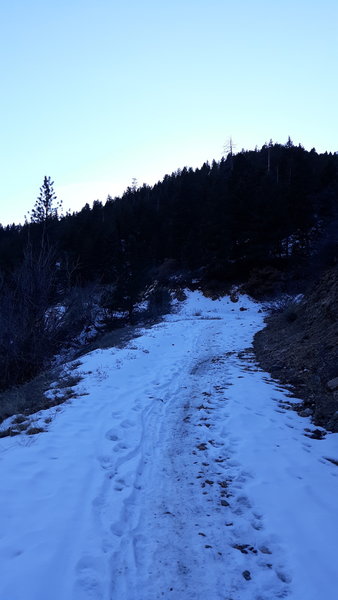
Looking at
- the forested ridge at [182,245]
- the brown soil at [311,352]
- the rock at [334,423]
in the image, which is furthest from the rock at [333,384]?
the forested ridge at [182,245]

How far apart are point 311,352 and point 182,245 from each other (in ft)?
109

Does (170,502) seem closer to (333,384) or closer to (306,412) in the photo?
(306,412)

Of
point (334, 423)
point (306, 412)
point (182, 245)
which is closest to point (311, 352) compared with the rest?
point (306, 412)

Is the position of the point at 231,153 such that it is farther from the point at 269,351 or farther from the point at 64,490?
the point at 64,490

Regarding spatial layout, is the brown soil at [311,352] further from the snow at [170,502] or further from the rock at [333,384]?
the snow at [170,502]

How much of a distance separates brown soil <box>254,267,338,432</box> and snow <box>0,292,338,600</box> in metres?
0.48

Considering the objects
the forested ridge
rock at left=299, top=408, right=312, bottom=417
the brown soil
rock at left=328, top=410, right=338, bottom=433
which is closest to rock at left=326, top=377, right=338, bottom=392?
the brown soil

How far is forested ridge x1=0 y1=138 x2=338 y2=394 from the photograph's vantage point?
43.9ft

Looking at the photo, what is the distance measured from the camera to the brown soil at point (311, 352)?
245 inches

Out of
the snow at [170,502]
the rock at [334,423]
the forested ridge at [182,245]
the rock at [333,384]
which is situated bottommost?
the snow at [170,502]

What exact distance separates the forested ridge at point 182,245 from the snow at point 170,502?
8047mm

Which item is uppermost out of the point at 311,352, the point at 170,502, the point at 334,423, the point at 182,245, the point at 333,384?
the point at 182,245

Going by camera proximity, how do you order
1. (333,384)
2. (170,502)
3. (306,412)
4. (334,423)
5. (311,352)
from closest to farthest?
(170,502)
(334,423)
(306,412)
(333,384)
(311,352)

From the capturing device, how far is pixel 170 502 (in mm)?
3693
